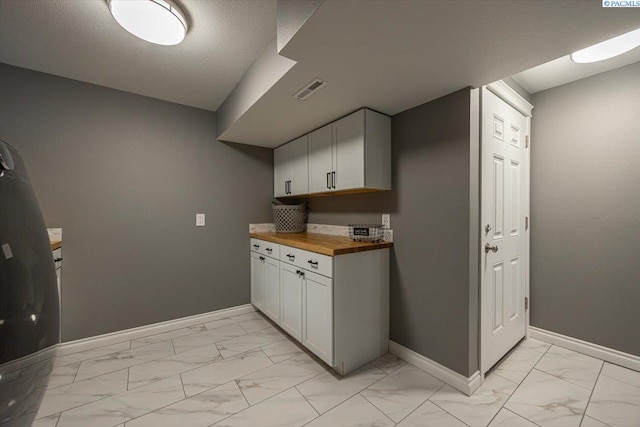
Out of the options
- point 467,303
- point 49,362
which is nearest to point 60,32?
point 49,362

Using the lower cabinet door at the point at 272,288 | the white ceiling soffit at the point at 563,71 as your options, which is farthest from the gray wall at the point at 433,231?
the lower cabinet door at the point at 272,288

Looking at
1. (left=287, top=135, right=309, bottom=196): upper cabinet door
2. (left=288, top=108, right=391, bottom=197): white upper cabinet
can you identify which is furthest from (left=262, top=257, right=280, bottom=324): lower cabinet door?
(left=288, top=108, right=391, bottom=197): white upper cabinet

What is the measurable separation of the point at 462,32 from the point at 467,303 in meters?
1.52

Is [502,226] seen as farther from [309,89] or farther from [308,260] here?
[309,89]

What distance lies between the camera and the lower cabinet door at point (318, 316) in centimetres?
177

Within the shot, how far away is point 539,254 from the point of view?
2.27 meters

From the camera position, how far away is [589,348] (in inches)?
78.2

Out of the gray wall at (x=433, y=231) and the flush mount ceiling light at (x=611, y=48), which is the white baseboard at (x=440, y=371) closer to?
the gray wall at (x=433, y=231)


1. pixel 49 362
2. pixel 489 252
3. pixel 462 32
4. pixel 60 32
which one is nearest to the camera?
pixel 49 362

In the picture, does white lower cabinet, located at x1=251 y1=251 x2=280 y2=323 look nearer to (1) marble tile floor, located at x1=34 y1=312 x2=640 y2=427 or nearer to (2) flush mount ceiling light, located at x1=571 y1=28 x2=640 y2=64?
(1) marble tile floor, located at x1=34 y1=312 x2=640 y2=427

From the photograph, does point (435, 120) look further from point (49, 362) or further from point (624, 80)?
point (49, 362)

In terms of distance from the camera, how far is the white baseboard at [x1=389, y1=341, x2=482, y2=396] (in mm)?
1602

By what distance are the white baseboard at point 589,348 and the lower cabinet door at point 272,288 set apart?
2379 millimetres

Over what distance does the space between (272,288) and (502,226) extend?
209 centimetres
